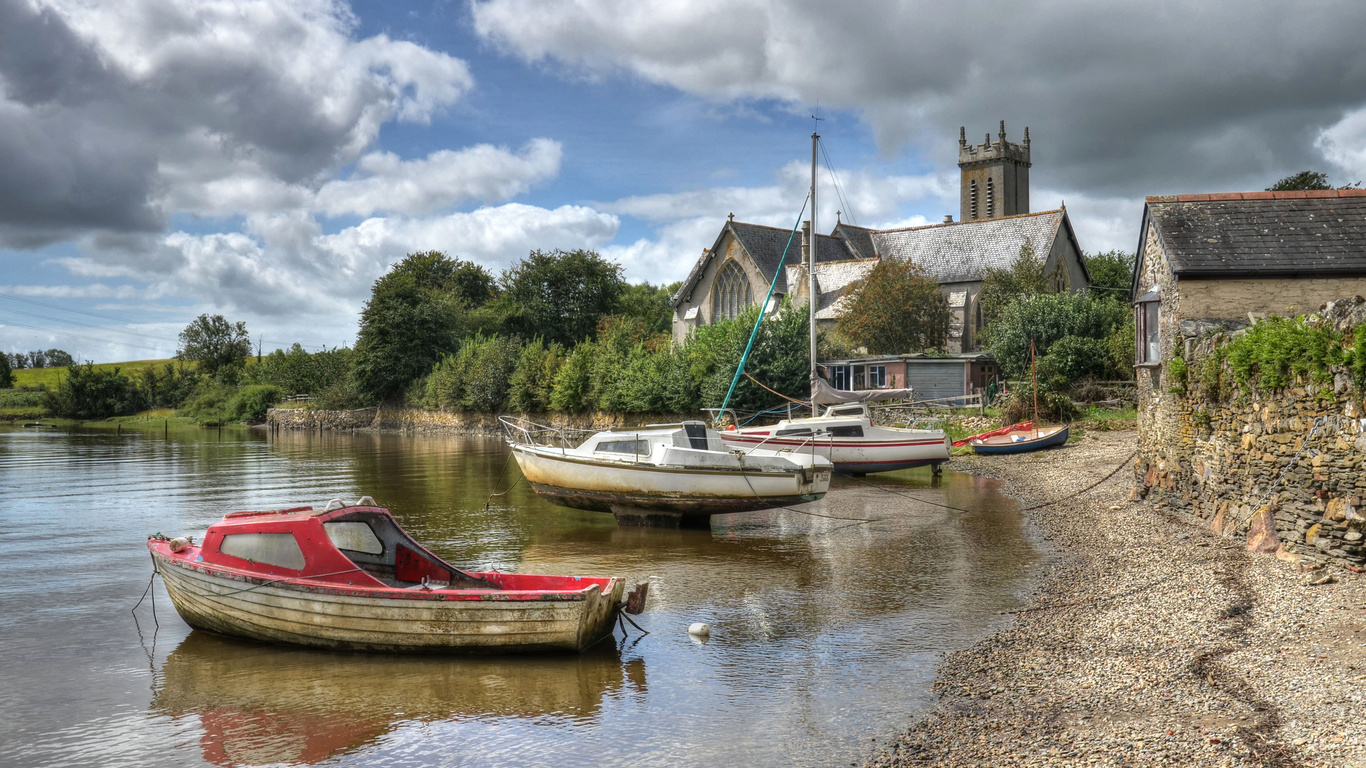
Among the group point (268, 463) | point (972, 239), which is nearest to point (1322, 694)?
point (268, 463)

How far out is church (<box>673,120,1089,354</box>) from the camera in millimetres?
54250

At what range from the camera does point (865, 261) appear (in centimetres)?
5778

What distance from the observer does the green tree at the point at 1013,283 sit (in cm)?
→ 5125

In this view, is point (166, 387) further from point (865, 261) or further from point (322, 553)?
point (322, 553)

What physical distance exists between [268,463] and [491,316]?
38507mm

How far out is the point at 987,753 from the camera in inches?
306

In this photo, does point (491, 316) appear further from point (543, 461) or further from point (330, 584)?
point (330, 584)

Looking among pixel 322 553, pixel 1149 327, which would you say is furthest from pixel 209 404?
pixel 1149 327

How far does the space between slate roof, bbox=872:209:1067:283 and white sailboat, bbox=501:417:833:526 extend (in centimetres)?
3739

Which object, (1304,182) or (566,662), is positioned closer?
(566,662)

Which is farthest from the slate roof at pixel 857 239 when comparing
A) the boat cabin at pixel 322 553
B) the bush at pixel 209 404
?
the bush at pixel 209 404

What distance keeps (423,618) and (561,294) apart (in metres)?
70.3

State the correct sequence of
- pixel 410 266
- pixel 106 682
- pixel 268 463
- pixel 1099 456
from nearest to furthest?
pixel 106 682, pixel 1099 456, pixel 268 463, pixel 410 266

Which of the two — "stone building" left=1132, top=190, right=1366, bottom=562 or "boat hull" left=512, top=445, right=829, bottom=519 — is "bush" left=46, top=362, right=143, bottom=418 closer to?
"boat hull" left=512, top=445, right=829, bottom=519
